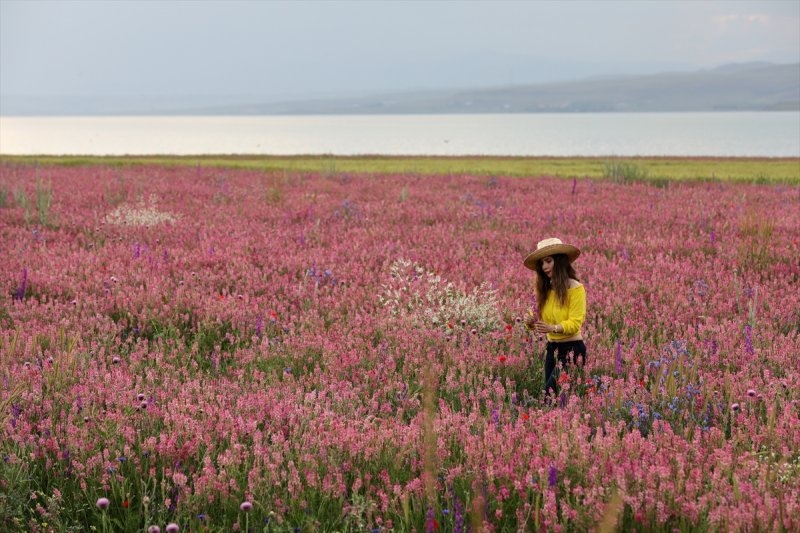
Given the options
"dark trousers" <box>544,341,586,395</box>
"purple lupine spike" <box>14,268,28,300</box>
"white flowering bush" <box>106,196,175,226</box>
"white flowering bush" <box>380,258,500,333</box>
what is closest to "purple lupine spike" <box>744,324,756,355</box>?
"dark trousers" <box>544,341,586,395</box>

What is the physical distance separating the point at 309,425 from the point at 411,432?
1.71ft

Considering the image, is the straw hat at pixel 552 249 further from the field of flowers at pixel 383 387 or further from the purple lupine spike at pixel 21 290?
the purple lupine spike at pixel 21 290

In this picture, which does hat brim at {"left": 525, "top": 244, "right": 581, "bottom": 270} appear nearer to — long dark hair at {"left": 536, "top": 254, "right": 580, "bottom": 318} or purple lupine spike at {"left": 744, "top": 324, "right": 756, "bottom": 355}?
long dark hair at {"left": 536, "top": 254, "right": 580, "bottom": 318}

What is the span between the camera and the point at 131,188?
17125 mm

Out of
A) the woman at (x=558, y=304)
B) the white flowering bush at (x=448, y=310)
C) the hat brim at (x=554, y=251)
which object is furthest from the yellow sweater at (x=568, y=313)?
the white flowering bush at (x=448, y=310)

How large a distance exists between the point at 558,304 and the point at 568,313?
0.11m

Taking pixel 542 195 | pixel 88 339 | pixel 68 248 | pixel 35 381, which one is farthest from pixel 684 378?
pixel 542 195

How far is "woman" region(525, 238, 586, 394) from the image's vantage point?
5.07m

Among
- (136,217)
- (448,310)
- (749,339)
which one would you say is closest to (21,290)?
(448,310)

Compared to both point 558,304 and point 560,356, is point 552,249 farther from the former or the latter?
point 560,356

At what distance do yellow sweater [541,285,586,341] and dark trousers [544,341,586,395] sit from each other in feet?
0.22

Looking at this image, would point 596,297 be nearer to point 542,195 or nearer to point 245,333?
point 245,333

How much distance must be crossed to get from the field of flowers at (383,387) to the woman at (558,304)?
0.18 m

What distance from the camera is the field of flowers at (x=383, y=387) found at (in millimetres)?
3289
